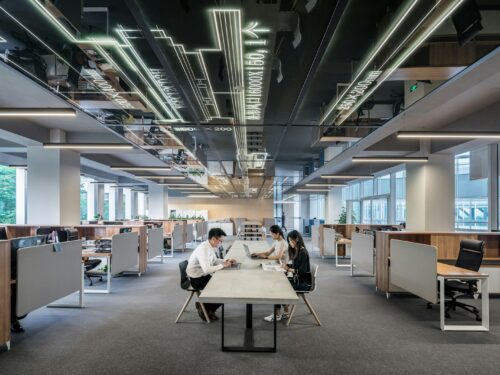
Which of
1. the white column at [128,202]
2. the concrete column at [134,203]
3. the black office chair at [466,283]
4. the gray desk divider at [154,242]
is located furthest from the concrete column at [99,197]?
the black office chair at [466,283]

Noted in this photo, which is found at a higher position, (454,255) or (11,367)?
(454,255)

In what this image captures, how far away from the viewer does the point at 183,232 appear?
1416cm

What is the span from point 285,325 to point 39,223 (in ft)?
22.2

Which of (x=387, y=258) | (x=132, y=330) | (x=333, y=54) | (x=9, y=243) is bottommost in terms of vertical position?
(x=132, y=330)

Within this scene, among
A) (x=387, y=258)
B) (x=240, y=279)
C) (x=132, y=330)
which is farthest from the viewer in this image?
(x=387, y=258)

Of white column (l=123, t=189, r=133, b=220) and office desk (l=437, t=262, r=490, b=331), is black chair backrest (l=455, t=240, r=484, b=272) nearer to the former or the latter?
office desk (l=437, t=262, r=490, b=331)

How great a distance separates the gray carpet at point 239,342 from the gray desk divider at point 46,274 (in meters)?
0.40

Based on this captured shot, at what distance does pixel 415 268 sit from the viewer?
18.2 feet

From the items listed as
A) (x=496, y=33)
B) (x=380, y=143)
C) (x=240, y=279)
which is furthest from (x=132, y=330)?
(x=380, y=143)

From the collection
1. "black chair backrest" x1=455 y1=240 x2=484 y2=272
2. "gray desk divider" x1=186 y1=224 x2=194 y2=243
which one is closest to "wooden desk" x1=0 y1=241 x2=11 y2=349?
"black chair backrest" x1=455 y1=240 x2=484 y2=272

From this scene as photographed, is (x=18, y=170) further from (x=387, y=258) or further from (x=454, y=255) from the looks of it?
(x=454, y=255)

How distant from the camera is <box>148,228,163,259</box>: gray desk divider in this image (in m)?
9.84

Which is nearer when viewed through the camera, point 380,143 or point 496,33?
point 496,33

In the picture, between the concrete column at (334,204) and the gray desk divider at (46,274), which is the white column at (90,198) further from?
the gray desk divider at (46,274)
